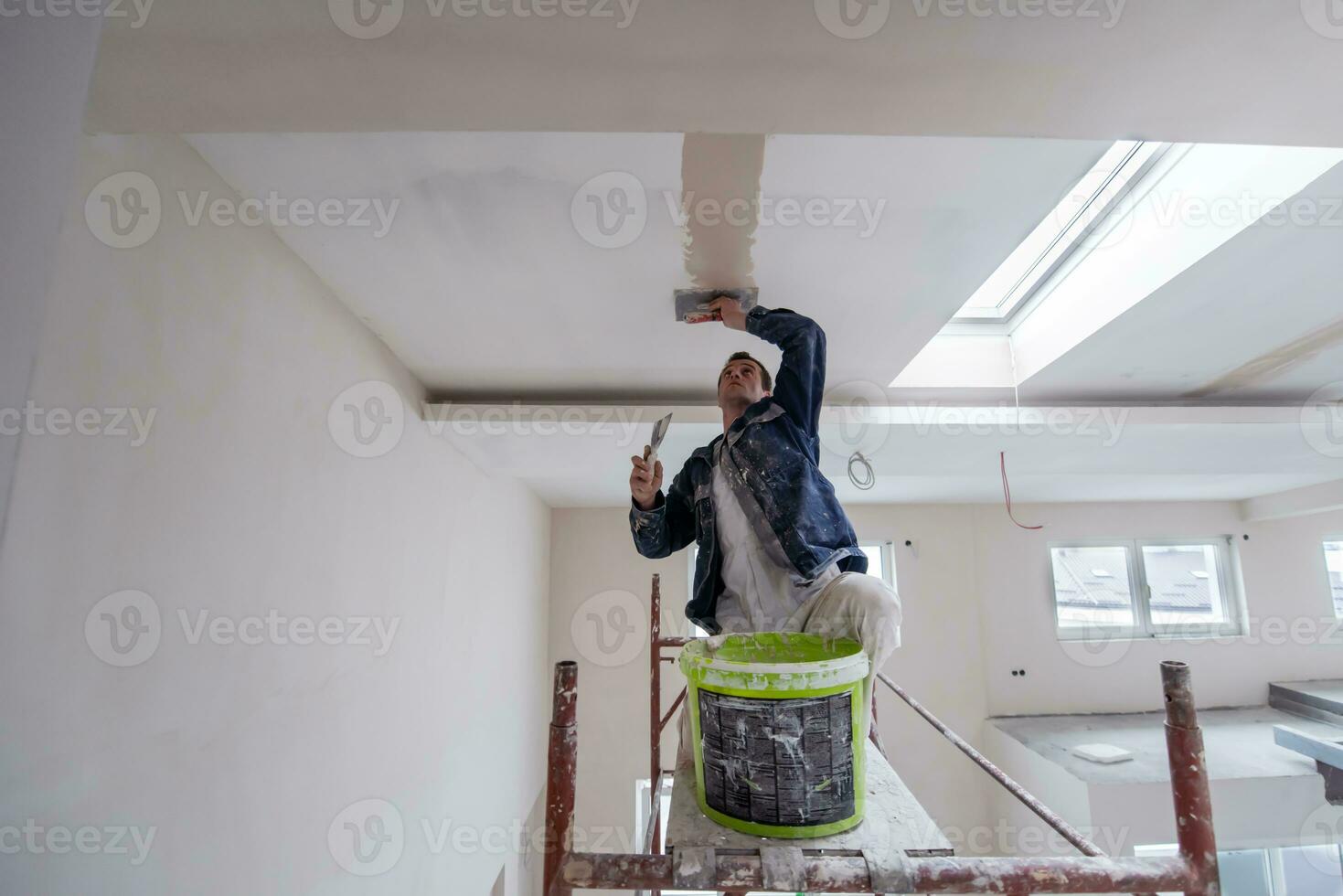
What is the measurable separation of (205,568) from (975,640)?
5.52 m

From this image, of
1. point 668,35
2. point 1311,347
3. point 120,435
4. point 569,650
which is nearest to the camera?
point 668,35

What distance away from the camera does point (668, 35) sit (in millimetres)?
796

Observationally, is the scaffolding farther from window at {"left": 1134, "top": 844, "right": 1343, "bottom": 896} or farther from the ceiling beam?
the ceiling beam

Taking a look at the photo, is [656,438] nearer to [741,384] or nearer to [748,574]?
[741,384]

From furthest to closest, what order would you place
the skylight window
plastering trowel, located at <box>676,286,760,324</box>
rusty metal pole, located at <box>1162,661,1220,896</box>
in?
plastering trowel, located at <box>676,286,760,324</box> < the skylight window < rusty metal pole, located at <box>1162,661,1220,896</box>

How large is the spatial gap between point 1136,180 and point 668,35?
1589 mm

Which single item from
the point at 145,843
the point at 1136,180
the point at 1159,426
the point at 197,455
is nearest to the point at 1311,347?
the point at 1159,426

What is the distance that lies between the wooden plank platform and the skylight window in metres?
1.30

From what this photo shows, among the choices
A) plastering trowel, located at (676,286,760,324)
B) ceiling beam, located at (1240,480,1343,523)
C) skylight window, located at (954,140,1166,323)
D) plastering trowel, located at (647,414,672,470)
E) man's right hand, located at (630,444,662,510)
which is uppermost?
skylight window, located at (954,140,1166,323)

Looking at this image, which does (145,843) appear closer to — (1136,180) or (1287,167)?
(1287,167)

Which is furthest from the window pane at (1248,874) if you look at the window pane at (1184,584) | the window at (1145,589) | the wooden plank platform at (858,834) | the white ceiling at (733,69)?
the white ceiling at (733,69)

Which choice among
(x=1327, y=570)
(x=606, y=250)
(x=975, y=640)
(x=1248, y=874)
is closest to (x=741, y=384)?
(x=606, y=250)

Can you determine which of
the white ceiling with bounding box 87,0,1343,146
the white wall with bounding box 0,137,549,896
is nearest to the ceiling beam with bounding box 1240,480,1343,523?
the white ceiling with bounding box 87,0,1343,146

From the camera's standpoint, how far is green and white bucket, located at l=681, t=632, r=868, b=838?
2.86 ft
